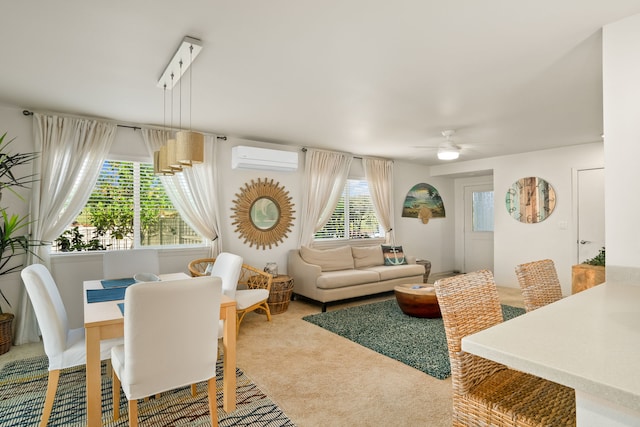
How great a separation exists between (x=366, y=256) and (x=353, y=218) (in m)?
0.87

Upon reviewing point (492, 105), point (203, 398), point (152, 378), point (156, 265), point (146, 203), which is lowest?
point (203, 398)

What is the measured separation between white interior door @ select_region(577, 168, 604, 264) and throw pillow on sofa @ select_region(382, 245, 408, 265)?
268 cm

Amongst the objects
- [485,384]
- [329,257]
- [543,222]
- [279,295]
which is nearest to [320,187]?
[329,257]

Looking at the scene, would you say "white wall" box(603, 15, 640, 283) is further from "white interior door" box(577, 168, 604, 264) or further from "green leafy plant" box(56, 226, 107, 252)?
"green leafy plant" box(56, 226, 107, 252)

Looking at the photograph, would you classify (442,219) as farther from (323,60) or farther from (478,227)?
(323,60)

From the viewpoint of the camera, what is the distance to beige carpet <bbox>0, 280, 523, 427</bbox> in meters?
2.30

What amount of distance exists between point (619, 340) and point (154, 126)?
4.73 m

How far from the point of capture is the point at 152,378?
1919 millimetres

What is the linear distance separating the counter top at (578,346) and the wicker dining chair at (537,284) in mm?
575

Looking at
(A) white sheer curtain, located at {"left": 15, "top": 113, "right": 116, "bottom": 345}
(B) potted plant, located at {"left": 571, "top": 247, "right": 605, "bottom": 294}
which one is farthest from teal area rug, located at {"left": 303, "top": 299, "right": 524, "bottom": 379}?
(A) white sheer curtain, located at {"left": 15, "top": 113, "right": 116, "bottom": 345}

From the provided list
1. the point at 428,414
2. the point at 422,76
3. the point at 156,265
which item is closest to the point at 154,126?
the point at 156,265

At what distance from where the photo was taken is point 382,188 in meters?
6.67

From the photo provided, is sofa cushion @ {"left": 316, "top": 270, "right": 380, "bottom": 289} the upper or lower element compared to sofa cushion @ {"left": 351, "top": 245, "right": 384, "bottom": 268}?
lower

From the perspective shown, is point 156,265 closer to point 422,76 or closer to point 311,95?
point 311,95
